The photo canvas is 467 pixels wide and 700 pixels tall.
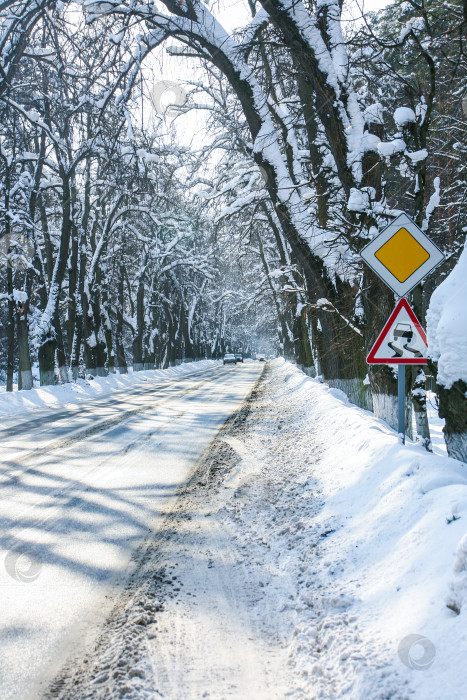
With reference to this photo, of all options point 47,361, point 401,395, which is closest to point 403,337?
point 401,395

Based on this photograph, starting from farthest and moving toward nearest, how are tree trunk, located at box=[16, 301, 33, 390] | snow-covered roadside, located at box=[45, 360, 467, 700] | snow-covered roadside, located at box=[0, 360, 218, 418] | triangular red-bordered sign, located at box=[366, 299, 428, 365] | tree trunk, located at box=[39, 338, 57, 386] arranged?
1. tree trunk, located at box=[39, 338, 57, 386]
2. tree trunk, located at box=[16, 301, 33, 390]
3. snow-covered roadside, located at box=[0, 360, 218, 418]
4. triangular red-bordered sign, located at box=[366, 299, 428, 365]
5. snow-covered roadside, located at box=[45, 360, 467, 700]

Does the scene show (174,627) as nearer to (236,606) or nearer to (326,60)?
(236,606)

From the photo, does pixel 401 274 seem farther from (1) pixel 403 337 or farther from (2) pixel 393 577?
(2) pixel 393 577

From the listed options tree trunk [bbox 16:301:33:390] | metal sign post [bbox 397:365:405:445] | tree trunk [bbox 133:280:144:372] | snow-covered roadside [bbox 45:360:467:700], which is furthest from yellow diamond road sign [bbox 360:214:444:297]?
tree trunk [bbox 133:280:144:372]

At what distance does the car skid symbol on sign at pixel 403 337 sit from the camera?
5.41m

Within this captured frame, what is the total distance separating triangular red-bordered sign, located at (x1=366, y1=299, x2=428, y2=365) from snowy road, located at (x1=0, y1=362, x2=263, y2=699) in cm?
286

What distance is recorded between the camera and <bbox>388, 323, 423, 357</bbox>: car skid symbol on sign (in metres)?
5.41

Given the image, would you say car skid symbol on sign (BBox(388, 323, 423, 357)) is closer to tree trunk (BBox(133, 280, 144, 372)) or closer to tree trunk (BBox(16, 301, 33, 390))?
tree trunk (BBox(16, 301, 33, 390))

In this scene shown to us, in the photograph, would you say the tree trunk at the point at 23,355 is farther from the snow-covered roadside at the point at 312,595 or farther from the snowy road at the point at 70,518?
the snow-covered roadside at the point at 312,595

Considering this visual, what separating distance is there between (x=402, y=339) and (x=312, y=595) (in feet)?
9.83

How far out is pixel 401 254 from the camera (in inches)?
218

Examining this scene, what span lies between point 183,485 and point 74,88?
6540mm

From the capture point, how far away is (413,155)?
22.8 feet

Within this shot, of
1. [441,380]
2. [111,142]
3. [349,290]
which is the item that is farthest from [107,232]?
[441,380]
